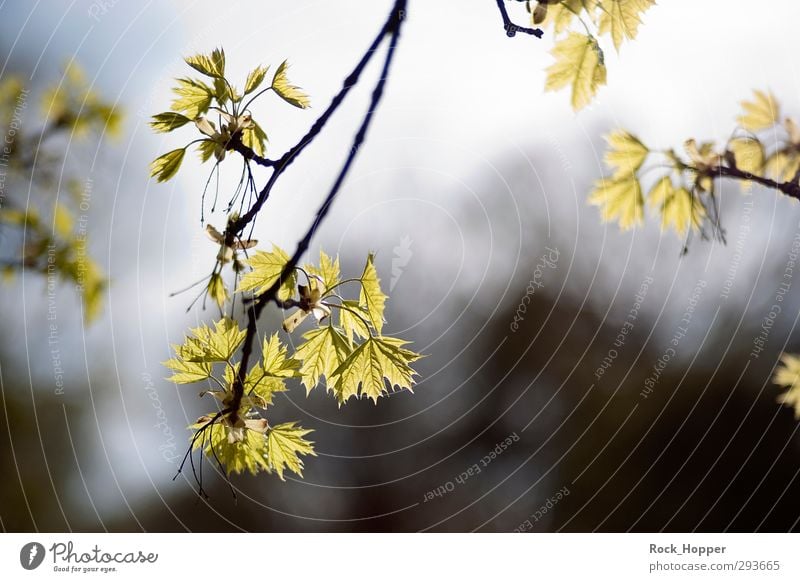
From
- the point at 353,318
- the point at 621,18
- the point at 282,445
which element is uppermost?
the point at 621,18

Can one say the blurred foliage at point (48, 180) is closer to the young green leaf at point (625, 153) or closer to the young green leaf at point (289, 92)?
the young green leaf at point (289, 92)

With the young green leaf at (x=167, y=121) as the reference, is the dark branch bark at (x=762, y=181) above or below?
below

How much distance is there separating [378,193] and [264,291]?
1.44 ft

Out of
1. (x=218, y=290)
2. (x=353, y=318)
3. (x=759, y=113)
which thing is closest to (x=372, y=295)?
(x=353, y=318)

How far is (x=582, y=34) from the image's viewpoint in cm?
46

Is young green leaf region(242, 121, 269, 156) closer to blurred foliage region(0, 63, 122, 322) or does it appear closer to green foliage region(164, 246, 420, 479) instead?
green foliage region(164, 246, 420, 479)

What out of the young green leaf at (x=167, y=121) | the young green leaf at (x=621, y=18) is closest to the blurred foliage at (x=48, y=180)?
the young green leaf at (x=167, y=121)

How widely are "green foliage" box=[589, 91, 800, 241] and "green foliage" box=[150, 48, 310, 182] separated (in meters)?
0.36

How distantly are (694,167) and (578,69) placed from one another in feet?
0.45

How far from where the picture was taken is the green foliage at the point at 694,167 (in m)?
0.52

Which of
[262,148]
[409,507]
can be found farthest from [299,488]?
[262,148]

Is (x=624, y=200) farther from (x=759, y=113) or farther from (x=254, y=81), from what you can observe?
(x=254, y=81)

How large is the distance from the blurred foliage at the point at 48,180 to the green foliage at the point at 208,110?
33 centimetres

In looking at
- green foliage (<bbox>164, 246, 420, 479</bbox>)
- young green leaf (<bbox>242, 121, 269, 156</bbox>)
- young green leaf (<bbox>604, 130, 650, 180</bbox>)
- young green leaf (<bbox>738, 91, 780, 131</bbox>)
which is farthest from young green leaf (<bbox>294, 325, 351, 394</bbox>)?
young green leaf (<bbox>738, 91, 780, 131</bbox>)
